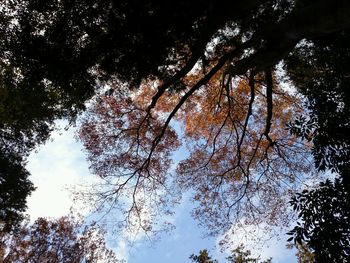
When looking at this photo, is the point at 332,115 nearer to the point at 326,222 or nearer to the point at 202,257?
the point at 326,222

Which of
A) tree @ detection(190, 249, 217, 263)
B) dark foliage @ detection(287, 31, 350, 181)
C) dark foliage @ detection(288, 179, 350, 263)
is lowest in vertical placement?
dark foliage @ detection(288, 179, 350, 263)

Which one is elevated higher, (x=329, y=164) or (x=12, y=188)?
(x=12, y=188)

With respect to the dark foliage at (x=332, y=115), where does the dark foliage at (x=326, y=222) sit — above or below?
below

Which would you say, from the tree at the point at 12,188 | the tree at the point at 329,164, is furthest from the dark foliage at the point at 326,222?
the tree at the point at 12,188

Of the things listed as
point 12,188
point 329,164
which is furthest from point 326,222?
point 12,188

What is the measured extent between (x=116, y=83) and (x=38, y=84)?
8.45 ft

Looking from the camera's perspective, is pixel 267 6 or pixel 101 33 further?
pixel 267 6

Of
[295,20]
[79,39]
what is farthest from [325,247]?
[79,39]

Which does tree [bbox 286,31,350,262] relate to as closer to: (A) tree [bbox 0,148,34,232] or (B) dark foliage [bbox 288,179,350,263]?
(B) dark foliage [bbox 288,179,350,263]

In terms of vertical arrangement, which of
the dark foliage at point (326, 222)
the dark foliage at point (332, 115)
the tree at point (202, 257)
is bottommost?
the dark foliage at point (326, 222)

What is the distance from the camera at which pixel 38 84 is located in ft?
34.7

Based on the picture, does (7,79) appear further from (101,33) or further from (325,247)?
(325,247)

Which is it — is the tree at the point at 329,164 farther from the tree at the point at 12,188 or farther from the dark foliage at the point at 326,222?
the tree at the point at 12,188

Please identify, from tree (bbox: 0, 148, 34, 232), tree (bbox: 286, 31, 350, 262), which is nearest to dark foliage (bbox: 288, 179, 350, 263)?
tree (bbox: 286, 31, 350, 262)
